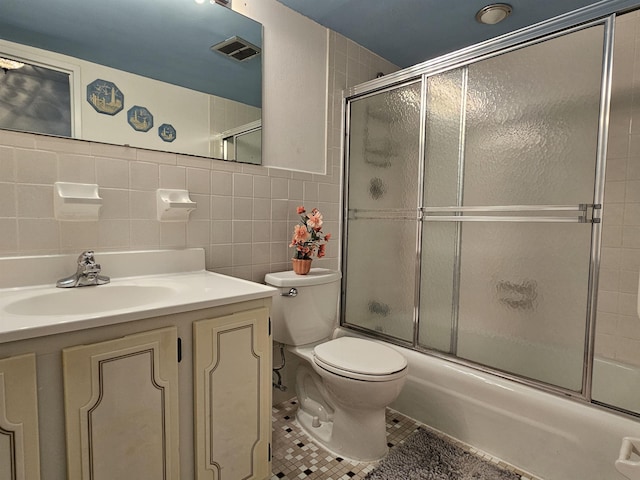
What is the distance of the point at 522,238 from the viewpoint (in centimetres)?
154

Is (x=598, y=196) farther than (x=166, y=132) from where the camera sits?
No

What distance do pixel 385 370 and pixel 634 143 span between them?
1659mm

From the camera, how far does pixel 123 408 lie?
91cm

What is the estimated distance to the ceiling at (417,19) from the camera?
1806 millimetres

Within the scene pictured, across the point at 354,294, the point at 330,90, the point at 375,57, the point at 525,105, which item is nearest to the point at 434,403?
the point at 354,294

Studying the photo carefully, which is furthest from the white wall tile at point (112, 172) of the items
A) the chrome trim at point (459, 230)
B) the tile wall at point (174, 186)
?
the chrome trim at point (459, 230)

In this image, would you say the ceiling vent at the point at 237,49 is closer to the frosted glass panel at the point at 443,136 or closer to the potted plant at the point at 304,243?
the potted plant at the point at 304,243

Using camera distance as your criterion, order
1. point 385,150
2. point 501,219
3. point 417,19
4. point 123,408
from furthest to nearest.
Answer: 1. point 385,150
2. point 417,19
3. point 501,219
4. point 123,408

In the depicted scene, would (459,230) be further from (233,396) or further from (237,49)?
(237,49)

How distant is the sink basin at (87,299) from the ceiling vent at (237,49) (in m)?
1.09

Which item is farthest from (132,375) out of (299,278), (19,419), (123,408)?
(299,278)

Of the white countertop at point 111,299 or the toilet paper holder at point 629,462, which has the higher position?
the white countertop at point 111,299

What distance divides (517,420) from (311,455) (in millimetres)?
863

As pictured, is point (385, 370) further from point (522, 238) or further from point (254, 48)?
point (254, 48)
